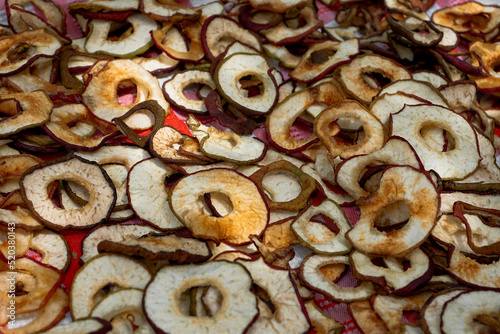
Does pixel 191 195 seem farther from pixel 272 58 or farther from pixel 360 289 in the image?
pixel 272 58

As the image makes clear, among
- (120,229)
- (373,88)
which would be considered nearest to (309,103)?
(373,88)

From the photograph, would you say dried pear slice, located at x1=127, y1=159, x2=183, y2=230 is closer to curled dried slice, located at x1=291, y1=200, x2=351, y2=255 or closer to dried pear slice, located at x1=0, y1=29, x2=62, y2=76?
curled dried slice, located at x1=291, y1=200, x2=351, y2=255

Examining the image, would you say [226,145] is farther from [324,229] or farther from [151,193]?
[324,229]

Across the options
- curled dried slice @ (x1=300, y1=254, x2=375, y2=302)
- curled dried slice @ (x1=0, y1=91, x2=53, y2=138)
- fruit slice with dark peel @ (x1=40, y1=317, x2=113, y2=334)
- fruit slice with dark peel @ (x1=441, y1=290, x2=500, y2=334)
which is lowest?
curled dried slice @ (x1=300, y1=254, x2=375, y2=302)

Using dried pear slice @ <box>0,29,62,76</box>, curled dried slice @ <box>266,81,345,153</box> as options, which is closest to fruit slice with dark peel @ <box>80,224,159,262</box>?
curled dried slice @ <box>266,81,345,153</box>

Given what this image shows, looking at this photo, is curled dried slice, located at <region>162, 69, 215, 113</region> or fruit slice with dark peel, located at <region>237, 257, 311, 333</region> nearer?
fruit slice with dark peel, located at <region>237, 257, 311, 333</region>

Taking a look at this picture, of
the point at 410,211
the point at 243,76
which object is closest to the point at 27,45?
the point at 243,76

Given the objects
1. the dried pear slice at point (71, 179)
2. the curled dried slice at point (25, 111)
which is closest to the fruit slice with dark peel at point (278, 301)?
the dried pear slice at point (71, 179)
